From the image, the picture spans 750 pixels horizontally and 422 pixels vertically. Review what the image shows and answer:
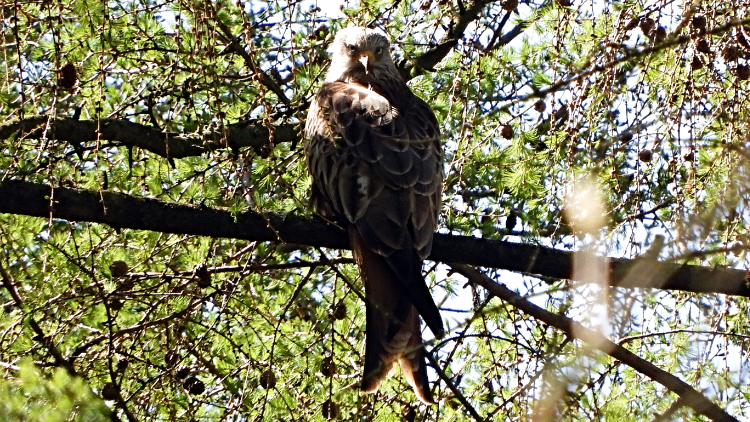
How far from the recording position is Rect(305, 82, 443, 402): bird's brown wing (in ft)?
12.1

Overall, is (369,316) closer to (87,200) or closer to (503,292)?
(503,292)

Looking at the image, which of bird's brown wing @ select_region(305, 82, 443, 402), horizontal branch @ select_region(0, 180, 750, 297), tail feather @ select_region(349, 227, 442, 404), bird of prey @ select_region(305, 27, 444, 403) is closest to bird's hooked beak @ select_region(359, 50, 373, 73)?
bird of prey @ select_region(305, 27, 444, 403)

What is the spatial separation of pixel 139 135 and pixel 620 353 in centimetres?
225

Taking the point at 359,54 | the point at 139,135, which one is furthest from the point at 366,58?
the point at 139,135

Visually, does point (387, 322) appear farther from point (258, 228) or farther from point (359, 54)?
point (359, 54)

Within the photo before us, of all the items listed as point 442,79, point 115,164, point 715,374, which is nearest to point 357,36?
point 442,79

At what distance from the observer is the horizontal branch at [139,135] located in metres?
3.79

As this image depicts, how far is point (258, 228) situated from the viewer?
3.47 m

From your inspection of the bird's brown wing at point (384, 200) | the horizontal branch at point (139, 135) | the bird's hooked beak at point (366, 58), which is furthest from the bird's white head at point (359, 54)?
the horizontal branch at point (139, 135)

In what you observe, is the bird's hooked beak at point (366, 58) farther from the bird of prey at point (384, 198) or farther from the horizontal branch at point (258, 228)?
the horizontal branch at point (258, 228)

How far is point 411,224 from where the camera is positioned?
387 cm

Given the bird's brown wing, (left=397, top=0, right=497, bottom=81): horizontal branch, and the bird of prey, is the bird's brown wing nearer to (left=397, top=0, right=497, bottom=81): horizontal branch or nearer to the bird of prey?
the bird of prey

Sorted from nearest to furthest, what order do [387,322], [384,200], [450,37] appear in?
[387,322], [384,200], [450,37]

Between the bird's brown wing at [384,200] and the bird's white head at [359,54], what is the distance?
48 cm
